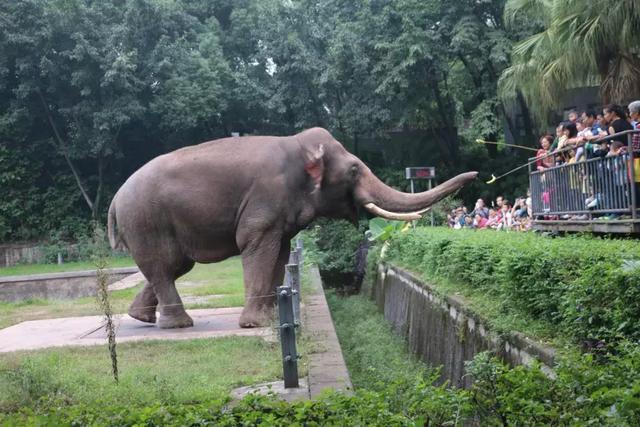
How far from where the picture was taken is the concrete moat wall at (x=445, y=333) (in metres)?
6.29

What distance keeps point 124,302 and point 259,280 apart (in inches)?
191

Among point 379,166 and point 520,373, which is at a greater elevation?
point 379,166

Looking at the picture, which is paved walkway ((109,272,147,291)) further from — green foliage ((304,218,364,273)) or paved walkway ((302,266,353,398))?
green foliage ((304,218,364,273))

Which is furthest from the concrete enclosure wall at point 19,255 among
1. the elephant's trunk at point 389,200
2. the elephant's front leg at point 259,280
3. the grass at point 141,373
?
the grass at point 141,373

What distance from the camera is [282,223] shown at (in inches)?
382

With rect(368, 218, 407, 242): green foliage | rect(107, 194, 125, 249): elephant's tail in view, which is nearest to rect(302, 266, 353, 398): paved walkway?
rect(107, 194, 125, 249): elephant's tail

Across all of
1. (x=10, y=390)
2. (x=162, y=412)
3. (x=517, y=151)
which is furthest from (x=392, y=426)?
(x=517, y=151)

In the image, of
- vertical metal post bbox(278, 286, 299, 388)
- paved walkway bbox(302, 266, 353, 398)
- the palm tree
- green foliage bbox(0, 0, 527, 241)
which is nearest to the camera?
vertical metal post bbox(278, 286, 299, 388)

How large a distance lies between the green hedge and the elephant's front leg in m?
2.44

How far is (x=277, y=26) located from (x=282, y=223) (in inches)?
886

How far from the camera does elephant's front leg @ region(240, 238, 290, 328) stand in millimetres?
9359

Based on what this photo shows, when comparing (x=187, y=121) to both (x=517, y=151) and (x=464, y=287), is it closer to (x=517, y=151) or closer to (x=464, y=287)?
(x=517, y=151)

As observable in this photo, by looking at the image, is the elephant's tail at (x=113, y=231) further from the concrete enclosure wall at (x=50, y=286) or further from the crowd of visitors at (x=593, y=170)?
the concrete enclosure wall at (x=50, y=286)

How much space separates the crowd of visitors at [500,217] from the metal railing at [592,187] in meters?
3.02
